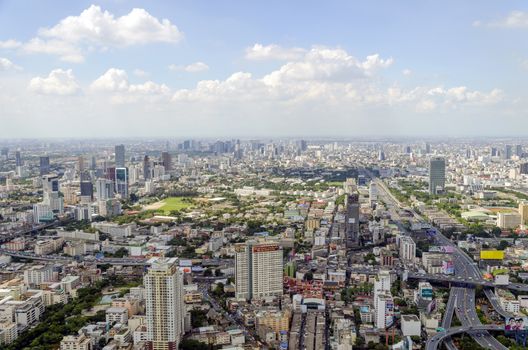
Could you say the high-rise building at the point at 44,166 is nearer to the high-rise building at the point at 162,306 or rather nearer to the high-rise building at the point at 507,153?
the high-rise building at the point at 162,306

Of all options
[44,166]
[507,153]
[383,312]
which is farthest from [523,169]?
[44,166]

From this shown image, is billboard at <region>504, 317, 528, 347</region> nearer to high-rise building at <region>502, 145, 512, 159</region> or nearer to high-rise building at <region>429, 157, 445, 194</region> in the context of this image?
high-rise building at <region>429, 157, 445, 194</region>

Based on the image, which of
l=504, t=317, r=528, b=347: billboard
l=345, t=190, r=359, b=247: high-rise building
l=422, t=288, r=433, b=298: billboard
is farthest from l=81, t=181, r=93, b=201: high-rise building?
l=504, t=317, r=528, b=347: billboard

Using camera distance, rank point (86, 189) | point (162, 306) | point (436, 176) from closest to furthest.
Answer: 1. point (162, 306)
2. point (86, 189)
3. point (436, 176)

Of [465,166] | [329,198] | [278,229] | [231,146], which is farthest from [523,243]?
[231,146]

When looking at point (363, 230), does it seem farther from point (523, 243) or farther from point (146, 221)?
point (146, 221)

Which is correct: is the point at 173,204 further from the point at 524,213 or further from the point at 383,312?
the point at 383,312
